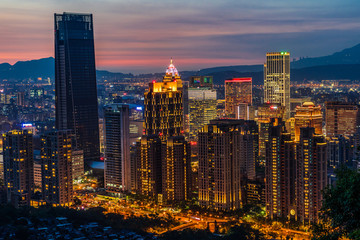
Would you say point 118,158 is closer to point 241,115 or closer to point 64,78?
point 64,78

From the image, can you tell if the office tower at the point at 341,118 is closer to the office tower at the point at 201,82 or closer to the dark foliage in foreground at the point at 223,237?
the office tower at the point at 201,82

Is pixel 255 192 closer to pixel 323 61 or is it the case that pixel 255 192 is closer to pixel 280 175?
pixel 280 175

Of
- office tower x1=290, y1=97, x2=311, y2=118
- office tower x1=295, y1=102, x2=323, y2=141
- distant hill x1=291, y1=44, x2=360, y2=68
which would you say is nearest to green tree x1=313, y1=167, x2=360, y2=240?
office tower x1=295, y1=102, x2=323, y2=141

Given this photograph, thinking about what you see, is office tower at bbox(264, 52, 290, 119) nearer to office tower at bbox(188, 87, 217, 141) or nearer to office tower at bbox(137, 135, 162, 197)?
office tower at bbox(188, 87, 217, 141)

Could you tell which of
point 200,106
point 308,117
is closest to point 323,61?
point 200,106

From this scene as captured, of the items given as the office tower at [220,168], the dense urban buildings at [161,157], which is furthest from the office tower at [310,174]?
the dense urban buildings at [161,157]

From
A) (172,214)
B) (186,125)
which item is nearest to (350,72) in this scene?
(186,125)
